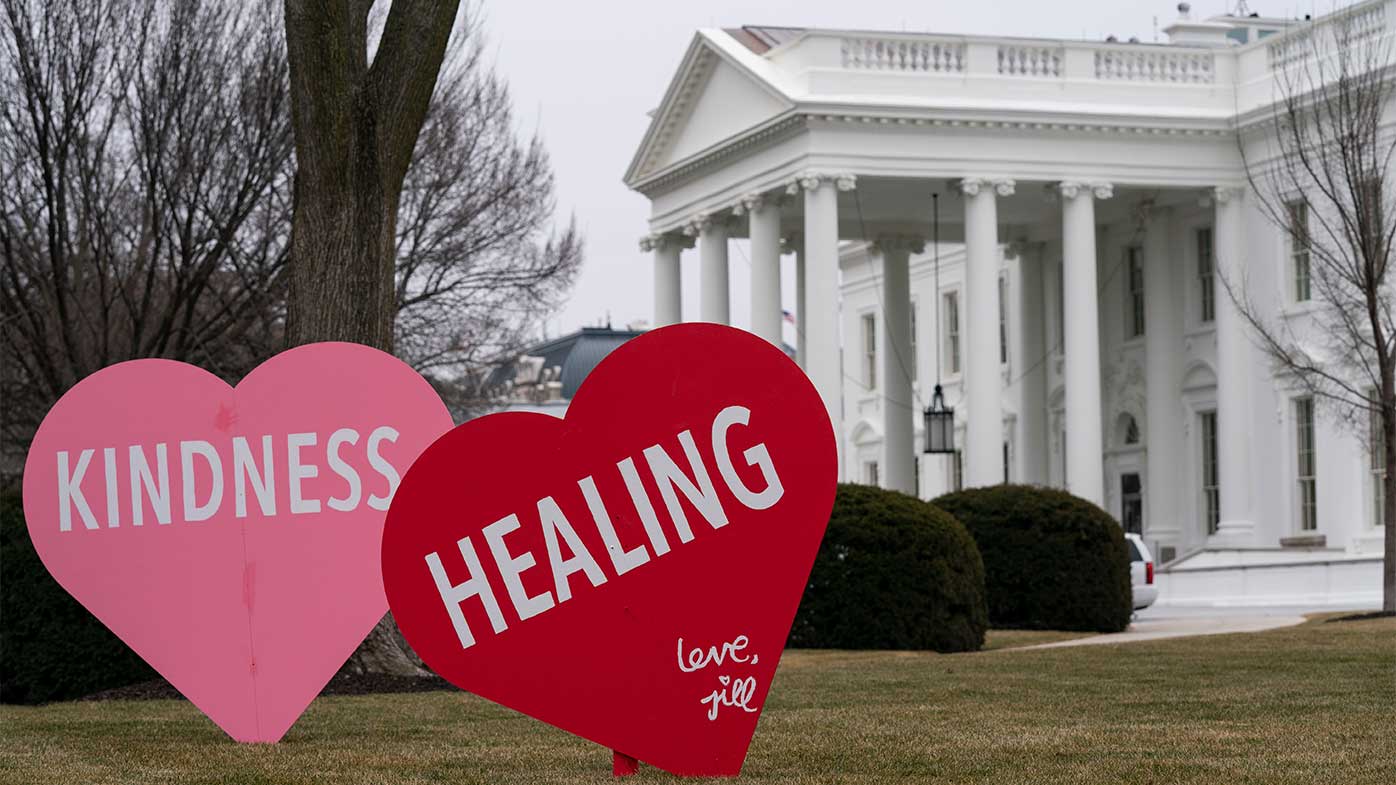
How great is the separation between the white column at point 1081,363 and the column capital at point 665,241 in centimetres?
1020

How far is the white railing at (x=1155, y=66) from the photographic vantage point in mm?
43938

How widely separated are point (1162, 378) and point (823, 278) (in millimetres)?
8587

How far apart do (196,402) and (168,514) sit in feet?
1.91

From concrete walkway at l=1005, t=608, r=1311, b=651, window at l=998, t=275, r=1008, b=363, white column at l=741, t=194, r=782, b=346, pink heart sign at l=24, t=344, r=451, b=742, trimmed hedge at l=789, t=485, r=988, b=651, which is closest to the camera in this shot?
pink heart sign at l=24, t=344, r=451, b=742

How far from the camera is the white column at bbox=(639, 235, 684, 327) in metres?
49.1

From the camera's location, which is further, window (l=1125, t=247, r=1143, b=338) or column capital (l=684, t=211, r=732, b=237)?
window (l=1125, t=247, r=1143, b=338)

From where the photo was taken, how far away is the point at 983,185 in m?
42.5

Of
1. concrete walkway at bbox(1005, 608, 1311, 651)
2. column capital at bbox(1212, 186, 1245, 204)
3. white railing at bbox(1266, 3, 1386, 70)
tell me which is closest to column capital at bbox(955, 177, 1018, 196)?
column capital at bbox(1212, 186, 1245, 204)

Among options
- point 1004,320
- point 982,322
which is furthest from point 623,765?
point 1004,320

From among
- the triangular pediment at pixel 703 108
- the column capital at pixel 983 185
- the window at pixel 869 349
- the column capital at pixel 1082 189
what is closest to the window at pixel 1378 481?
the column capital at pixel 1082 189

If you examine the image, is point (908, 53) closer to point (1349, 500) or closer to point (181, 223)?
point (1349, 500)

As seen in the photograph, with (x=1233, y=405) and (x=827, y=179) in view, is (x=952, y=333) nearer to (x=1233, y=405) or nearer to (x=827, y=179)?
(x=1233, y=405)

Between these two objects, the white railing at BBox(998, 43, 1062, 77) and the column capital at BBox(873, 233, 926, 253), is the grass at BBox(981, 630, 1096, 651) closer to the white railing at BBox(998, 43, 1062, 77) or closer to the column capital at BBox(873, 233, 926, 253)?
the white railing at BBox(998, 43, 1062, 77)

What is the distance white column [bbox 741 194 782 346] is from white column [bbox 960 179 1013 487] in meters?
4.07
